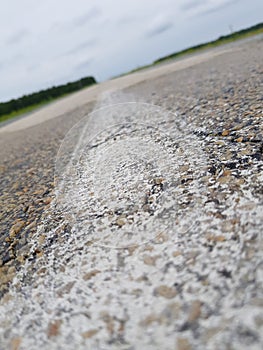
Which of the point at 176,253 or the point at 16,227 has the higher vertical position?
the point at 16,227

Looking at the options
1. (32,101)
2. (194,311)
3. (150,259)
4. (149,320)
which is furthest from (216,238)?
(32,101)

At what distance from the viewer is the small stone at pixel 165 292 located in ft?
5.27

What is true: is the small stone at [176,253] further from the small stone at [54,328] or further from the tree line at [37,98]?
the tree line at [37,98]

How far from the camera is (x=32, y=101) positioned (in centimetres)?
3912

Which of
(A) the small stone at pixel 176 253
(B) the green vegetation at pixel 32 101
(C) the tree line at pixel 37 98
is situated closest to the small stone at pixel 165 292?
(A) the small stone at pixel 176 253

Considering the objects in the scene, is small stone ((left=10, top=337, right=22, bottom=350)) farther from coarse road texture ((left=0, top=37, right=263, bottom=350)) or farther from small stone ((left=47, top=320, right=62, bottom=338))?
small stone ((left=47, top=320, right=62, bottom=338))

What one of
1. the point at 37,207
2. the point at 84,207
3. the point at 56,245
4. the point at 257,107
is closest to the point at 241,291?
the point at 56,245

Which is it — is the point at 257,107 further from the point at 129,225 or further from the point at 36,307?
the point at 36,307

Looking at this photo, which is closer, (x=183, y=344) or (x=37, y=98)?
(x=183, y=344)

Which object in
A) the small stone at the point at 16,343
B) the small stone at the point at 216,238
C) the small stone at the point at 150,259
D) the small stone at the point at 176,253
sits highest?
the small stone at the point at 16,343

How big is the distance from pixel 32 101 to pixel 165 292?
4090 centimetres

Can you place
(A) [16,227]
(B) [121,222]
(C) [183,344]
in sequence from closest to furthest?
1. (C) [183,344]
2. (B) [121,222]
3. (A) [16,227]

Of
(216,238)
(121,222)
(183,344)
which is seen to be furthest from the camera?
(121,222)

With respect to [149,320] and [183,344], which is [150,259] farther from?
[183,344]
